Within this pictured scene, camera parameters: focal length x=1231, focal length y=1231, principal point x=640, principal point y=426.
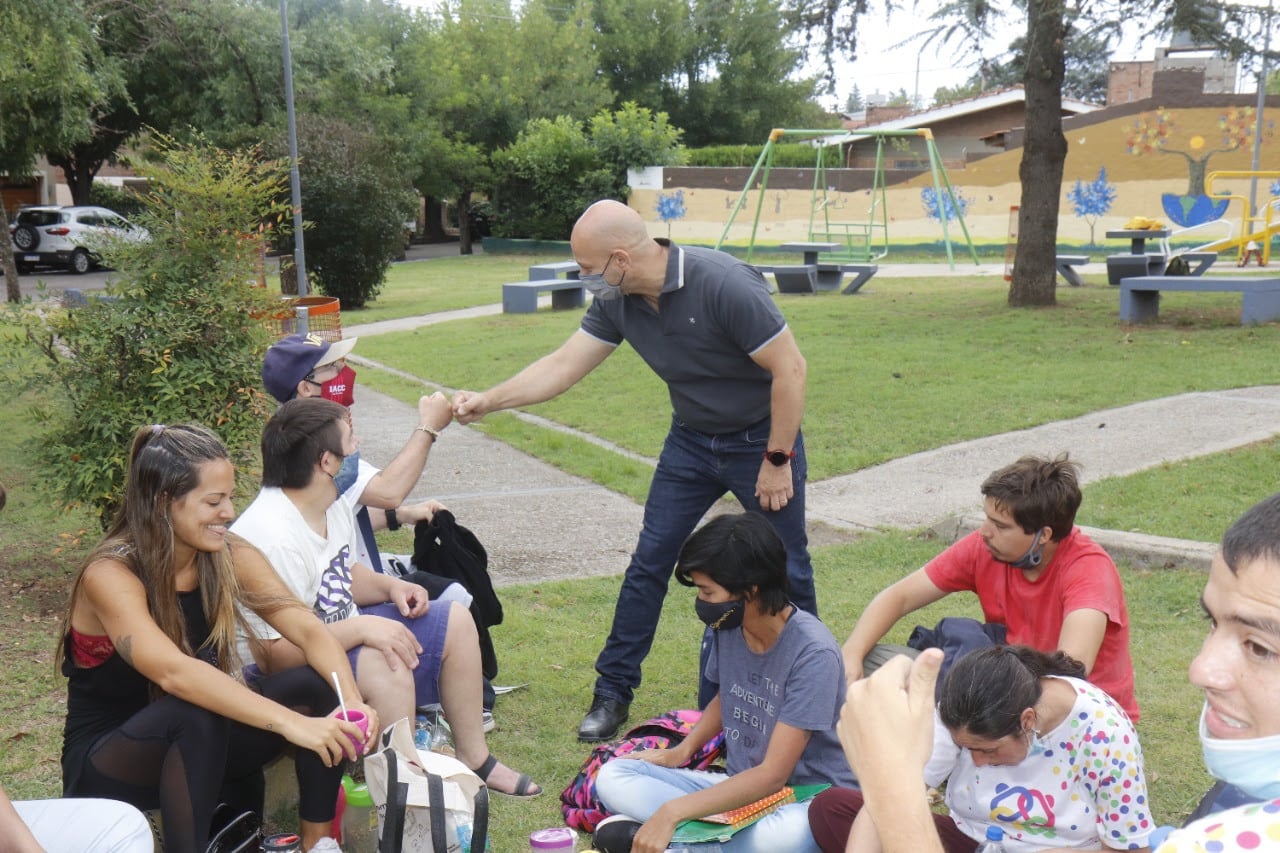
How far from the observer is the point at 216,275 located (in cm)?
571

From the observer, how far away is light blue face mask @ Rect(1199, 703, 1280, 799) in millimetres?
1453

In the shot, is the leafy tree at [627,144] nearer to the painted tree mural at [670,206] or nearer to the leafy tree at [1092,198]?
the painted tree mural at [670,206]

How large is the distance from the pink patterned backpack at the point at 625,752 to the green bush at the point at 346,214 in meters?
15.3

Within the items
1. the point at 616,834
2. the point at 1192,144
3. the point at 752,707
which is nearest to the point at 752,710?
the point at 752,707

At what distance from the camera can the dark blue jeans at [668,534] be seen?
4.33m

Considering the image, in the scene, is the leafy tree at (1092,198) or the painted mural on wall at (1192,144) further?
the leafy tree at (1092,198)

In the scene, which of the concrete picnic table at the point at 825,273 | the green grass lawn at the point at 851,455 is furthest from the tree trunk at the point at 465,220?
the green grass lawn at the point at 851,455

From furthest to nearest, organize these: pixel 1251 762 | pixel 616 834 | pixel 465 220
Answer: pixel 465 220 → pixel 616 834 → pixel 1251 762

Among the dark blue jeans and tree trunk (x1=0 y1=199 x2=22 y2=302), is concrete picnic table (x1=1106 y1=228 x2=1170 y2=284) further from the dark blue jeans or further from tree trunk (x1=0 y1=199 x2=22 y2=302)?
the dark blue jeans

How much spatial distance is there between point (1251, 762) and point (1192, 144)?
87.0 ft

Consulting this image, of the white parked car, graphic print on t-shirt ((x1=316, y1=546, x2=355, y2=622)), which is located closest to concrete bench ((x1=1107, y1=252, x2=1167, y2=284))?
graphic print on t-shirt ((x1=316, y1=546, x2=355, y2=622))

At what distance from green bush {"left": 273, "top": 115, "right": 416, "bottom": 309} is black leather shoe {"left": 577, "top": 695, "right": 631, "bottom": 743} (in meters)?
15.0

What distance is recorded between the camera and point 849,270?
755 inches

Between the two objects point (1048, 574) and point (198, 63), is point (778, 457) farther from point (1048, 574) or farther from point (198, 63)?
point (198, 63)
